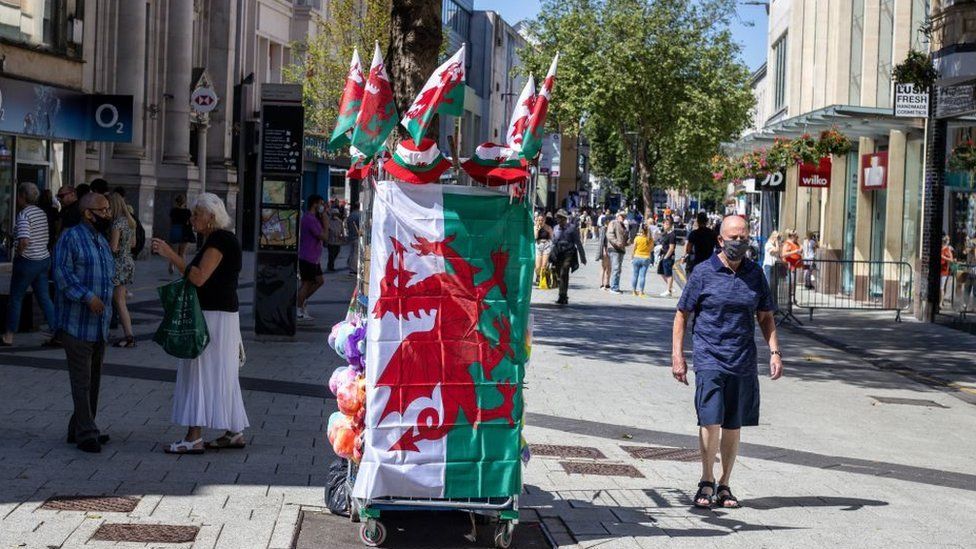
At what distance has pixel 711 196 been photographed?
113125mm

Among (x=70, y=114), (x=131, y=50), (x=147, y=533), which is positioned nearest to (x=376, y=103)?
(x=147, y=533)

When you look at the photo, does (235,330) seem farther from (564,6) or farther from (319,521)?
(564,6)

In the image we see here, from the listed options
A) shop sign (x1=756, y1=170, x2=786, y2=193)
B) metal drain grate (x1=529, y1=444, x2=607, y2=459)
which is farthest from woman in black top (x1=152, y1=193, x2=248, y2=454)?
shop sign (x1=756, y1=170, x2=786, y2=193)

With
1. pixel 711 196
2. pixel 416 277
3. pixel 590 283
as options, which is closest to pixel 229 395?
pixel 416 277

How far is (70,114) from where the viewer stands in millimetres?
28281

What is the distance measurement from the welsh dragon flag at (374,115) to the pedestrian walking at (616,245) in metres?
23.3

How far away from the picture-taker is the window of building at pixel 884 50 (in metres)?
31.8

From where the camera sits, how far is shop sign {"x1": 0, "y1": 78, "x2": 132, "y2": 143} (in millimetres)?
26312

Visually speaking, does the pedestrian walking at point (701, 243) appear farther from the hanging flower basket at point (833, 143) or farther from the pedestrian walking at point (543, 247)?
the pedestrian walking at point (543, 247)

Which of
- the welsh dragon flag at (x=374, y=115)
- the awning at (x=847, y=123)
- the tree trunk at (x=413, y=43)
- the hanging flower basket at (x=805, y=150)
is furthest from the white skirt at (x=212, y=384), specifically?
the hanging flower basket at (x=805, y=150)

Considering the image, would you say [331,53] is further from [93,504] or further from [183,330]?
[93,504]

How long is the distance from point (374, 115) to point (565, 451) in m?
3.88

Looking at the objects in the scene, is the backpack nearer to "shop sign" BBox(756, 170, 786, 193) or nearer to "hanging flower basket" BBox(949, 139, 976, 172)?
"hanging flower basket" BBox(949, 139, 976, 172)

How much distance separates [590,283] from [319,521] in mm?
26941
